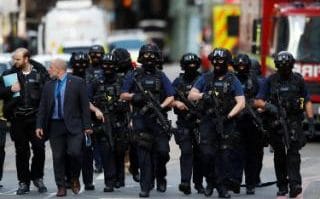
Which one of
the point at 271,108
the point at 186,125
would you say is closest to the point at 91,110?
the point at 186,125

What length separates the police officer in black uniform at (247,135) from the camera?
1583 centimetres

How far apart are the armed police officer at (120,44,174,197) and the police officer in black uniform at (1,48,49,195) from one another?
1.18 m

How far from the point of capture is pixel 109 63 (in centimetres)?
1599

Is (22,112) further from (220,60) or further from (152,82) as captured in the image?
(220,60)

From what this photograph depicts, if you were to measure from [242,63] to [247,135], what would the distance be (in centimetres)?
95

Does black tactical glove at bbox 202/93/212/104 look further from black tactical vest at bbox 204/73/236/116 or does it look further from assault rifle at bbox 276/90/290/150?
assault rifle at bbox 276/90/290/150

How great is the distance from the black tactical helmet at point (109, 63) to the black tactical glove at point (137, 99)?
2.74 ft

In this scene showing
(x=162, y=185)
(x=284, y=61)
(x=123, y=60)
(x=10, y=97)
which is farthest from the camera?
(x=123, y=60)

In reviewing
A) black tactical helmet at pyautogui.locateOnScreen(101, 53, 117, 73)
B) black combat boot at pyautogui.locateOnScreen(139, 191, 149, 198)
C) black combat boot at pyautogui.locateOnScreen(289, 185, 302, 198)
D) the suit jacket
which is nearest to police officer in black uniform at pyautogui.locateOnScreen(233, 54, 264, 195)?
black combat boot at pyautogui.locateOnScreen(289, 185, 302, 198)

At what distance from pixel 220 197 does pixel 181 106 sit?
A: 4.23ft

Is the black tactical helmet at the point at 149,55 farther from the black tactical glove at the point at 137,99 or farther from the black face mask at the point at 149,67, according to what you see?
the black tactical glove at the point at 137,99

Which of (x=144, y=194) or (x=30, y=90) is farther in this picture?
(x=30, y=90)

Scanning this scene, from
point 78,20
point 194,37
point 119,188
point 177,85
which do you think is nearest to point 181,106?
point 177,85

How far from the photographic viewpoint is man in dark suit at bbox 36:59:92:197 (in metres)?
15.0
